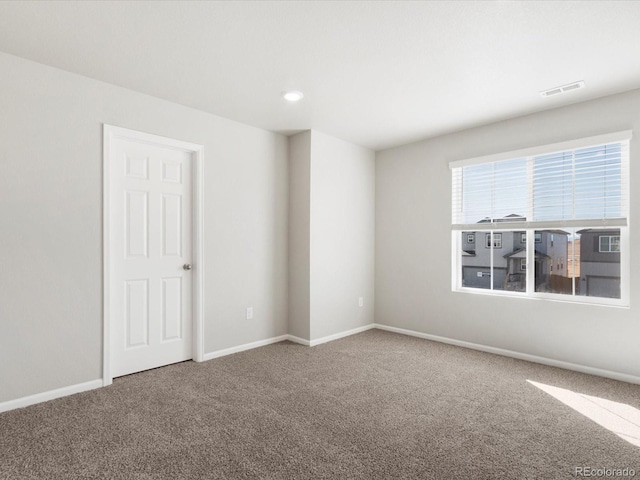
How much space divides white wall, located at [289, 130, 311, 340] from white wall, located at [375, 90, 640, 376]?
1.26 meters

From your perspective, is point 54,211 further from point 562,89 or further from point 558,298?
point 558,298

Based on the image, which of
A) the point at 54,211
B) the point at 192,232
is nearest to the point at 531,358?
the point at 192,232

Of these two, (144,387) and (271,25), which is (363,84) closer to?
(271,25)

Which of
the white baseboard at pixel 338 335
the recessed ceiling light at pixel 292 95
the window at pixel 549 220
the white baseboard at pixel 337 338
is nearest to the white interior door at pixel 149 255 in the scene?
the white baseboard at pixel 337 338

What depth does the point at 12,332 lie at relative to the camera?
2.54 m

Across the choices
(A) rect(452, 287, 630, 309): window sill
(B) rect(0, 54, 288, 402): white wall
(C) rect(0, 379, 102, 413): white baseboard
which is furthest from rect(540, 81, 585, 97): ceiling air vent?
(C) rect(0, 379, 102, 413): white baseboard

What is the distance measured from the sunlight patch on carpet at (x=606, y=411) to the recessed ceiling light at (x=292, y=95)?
3213 millimetres

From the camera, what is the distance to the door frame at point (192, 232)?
2955mm

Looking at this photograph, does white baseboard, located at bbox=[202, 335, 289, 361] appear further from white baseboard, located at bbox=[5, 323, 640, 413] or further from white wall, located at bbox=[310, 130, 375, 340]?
white wall, located at bbox=[310, 130, 375, 340]

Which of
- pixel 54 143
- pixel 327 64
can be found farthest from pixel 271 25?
pixel 54 143

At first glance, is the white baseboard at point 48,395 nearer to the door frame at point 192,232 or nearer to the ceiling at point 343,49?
the door frame at point 192,232

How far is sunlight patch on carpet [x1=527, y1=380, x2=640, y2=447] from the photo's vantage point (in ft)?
7.50

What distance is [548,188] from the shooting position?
11.8ft

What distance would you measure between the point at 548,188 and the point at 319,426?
3.13 m
